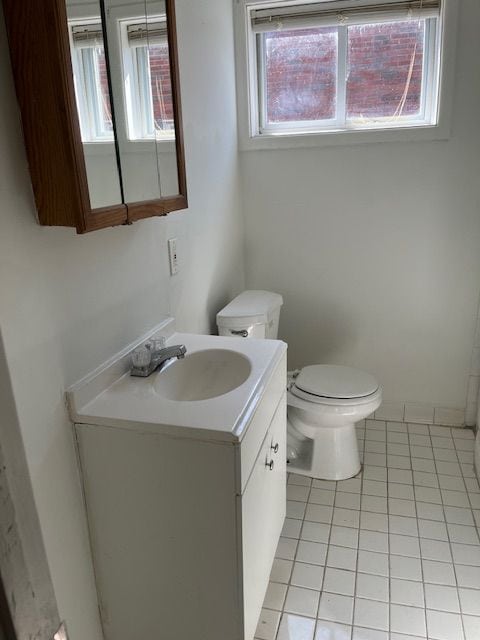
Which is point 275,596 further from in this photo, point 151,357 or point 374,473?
point 151,357

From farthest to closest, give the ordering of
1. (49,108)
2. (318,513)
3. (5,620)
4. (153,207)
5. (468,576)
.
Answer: (318,513), (468,576), (153,207), (49,108), (5,620)

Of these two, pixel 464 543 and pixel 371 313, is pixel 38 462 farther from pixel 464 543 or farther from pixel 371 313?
pixel 371 313

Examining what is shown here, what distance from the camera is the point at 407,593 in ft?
5.30

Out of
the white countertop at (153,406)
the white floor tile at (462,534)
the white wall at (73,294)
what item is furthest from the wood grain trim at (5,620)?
the white floor tile at (462,534)

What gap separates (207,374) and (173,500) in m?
0.47

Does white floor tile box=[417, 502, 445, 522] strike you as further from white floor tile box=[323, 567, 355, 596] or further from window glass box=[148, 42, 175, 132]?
window glass box=[148, 42, 175, 132]

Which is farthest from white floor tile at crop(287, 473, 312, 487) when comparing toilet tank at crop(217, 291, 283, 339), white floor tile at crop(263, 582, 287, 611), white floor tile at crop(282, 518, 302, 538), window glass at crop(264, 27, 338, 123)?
window glass at crop(264, 27, 338, 123)

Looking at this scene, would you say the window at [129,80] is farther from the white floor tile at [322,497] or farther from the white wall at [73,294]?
the white floor tile at [322,497]

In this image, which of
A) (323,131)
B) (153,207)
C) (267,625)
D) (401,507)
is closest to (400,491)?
(401,507)

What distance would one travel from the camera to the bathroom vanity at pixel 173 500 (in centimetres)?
112

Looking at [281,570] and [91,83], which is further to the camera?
[281,570]

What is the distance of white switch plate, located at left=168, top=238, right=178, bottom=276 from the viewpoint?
1683mm

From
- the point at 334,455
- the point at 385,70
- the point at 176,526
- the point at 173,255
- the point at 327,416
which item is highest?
the point at 385,70

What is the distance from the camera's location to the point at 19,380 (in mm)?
996
